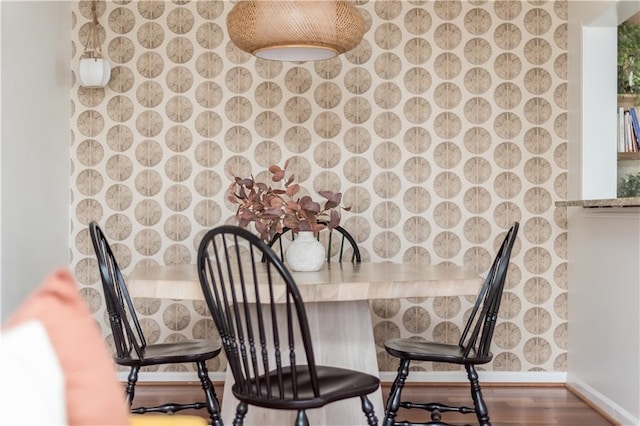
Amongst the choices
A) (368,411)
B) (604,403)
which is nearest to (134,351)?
(368,411)

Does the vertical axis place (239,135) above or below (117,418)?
above

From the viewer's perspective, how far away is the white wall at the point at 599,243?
10.1 ft

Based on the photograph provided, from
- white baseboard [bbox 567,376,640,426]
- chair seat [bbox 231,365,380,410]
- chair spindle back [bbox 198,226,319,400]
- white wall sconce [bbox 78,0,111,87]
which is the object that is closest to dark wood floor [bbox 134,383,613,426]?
white baseboard [bbox 567,376,640,426]

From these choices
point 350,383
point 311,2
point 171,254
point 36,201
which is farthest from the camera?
point 171,254

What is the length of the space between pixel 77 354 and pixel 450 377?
10.3 ft

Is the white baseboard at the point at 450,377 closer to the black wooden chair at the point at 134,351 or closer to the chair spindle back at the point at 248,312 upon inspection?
the black wooden chair at the point at 134,351

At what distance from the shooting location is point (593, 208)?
11.4 feet

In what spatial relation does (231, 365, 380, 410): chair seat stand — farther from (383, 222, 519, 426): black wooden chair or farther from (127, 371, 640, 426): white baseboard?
(127, 371, 640, 426): white baseboard

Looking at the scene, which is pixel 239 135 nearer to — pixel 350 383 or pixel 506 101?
pixel 506 101

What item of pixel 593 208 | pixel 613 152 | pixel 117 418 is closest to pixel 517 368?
pixel 593 208

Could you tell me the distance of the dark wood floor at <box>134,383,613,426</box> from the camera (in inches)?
127

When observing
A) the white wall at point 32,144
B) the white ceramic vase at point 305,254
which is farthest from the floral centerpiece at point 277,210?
the white wall at point 32,144

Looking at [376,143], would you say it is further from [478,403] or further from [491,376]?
[478,403]

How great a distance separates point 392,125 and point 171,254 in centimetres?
139
